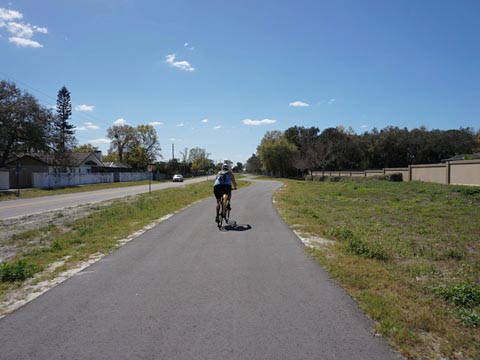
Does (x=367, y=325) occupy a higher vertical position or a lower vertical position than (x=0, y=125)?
lower

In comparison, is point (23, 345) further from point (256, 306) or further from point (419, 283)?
point (419, 283)

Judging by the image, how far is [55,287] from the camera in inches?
188

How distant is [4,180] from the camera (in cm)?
3047

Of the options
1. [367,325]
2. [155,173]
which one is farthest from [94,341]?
[155,173]

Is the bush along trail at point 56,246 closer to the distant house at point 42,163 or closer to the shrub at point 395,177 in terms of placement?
the distant house at point 42,163

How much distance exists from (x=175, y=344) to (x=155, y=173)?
76.6 metres

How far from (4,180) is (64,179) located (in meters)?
8.80

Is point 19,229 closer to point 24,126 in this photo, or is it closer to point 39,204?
→ point 39,204

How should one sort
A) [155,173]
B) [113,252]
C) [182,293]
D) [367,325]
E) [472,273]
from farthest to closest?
[155,173] < [113,252] < [472,273] < [182,293] < [367,325]

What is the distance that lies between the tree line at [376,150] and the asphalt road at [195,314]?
5996 centimetres

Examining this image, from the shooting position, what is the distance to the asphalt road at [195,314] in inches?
118

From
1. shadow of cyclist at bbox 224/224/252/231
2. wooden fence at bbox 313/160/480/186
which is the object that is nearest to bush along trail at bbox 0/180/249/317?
shadow of cyclist at bbox 224/224/252/231

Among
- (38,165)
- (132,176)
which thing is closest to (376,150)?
(132,176)

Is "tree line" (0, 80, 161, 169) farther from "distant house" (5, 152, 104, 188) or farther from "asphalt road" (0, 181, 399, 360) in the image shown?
"asphalt road" (0, 181, 399, 360)
